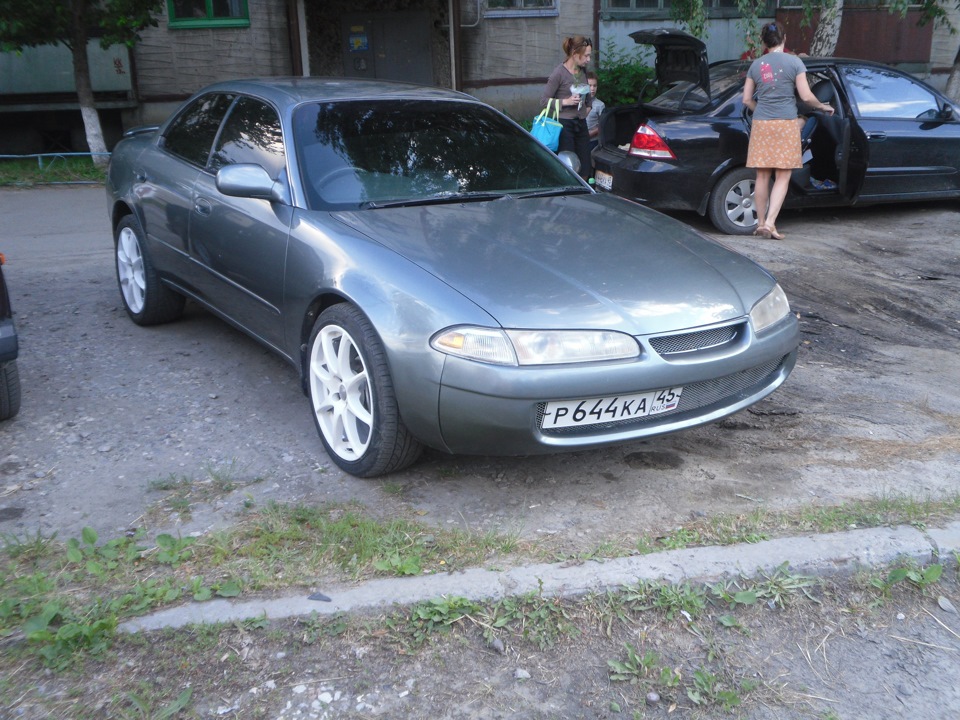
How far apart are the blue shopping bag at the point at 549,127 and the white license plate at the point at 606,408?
18.0 feet

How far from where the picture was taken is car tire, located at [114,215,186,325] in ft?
18.5

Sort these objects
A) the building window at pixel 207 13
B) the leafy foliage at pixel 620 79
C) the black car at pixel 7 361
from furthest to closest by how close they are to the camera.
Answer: the leafy foliage at pixel 620 79 → the building window at pixel 207 13 → the black car at pixel 7 361

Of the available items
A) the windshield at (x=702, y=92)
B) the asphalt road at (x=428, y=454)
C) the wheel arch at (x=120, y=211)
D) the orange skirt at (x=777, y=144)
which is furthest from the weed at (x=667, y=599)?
the windshield at (x=702, y=92)

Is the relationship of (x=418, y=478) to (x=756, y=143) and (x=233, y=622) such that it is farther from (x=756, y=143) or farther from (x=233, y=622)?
(x=756, y=143)

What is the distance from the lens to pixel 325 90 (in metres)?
4.83

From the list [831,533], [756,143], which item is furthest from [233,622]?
[756,143]

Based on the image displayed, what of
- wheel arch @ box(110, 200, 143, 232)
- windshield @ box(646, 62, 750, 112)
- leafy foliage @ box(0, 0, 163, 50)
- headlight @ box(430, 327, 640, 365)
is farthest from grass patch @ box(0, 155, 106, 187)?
headlight @ box(430, 327, 640, 365)

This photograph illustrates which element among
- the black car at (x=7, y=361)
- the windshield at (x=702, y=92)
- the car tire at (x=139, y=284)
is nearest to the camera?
the black car at (x=7, y=361)

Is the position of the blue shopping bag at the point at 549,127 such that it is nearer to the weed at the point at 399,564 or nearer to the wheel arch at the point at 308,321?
the wheel arch at the point at 308,321

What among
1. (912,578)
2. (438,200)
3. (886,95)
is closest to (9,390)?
(438,200)

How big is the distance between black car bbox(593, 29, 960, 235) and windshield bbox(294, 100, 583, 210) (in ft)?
11.2

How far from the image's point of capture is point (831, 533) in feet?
11.1

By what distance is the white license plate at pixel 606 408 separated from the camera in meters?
3.36

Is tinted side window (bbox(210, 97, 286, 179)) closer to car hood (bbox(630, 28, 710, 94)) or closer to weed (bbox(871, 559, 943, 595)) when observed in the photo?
weed (bbox(871, 559, 943, 595))
